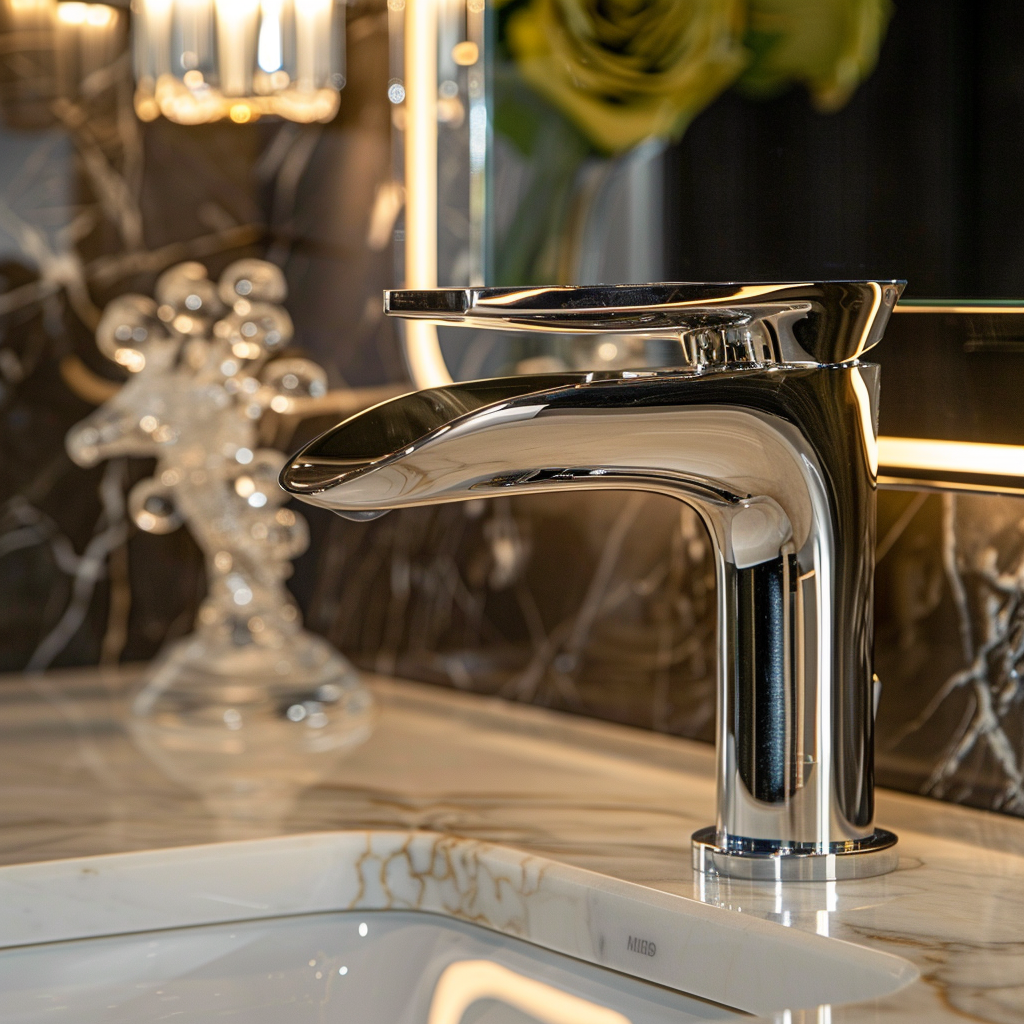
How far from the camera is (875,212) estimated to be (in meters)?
0.68

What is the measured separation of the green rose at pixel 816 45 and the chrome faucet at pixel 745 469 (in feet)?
0.60

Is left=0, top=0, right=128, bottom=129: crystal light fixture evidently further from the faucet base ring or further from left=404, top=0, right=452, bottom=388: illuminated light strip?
the faucet base ring

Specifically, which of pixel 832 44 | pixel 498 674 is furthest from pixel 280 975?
pixel 832 44

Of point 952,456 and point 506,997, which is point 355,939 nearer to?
point 506,997

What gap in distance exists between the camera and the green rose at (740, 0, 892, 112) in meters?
0.68

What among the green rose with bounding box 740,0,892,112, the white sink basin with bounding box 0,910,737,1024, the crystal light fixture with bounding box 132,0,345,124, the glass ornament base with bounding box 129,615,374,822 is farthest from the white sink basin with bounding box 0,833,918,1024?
the crystal light fixture with bounding box 132,0,345,124

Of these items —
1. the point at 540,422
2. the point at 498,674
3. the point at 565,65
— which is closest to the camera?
the point at 540,422

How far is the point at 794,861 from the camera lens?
563mm

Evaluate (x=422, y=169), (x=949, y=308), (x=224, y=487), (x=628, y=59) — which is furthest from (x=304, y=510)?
(x=949, y=308)

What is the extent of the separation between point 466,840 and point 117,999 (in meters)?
0.15

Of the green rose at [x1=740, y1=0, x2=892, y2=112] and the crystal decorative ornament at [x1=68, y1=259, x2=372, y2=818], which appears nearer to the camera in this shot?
the green rose at [x1=740, y1=0, x2=892, y2=112]

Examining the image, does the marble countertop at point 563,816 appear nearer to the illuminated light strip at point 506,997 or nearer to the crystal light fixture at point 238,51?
the illuminated light strip at point 506,997

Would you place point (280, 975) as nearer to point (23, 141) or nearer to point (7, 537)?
point (7, 537)

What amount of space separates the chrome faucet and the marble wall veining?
272 millimetres
